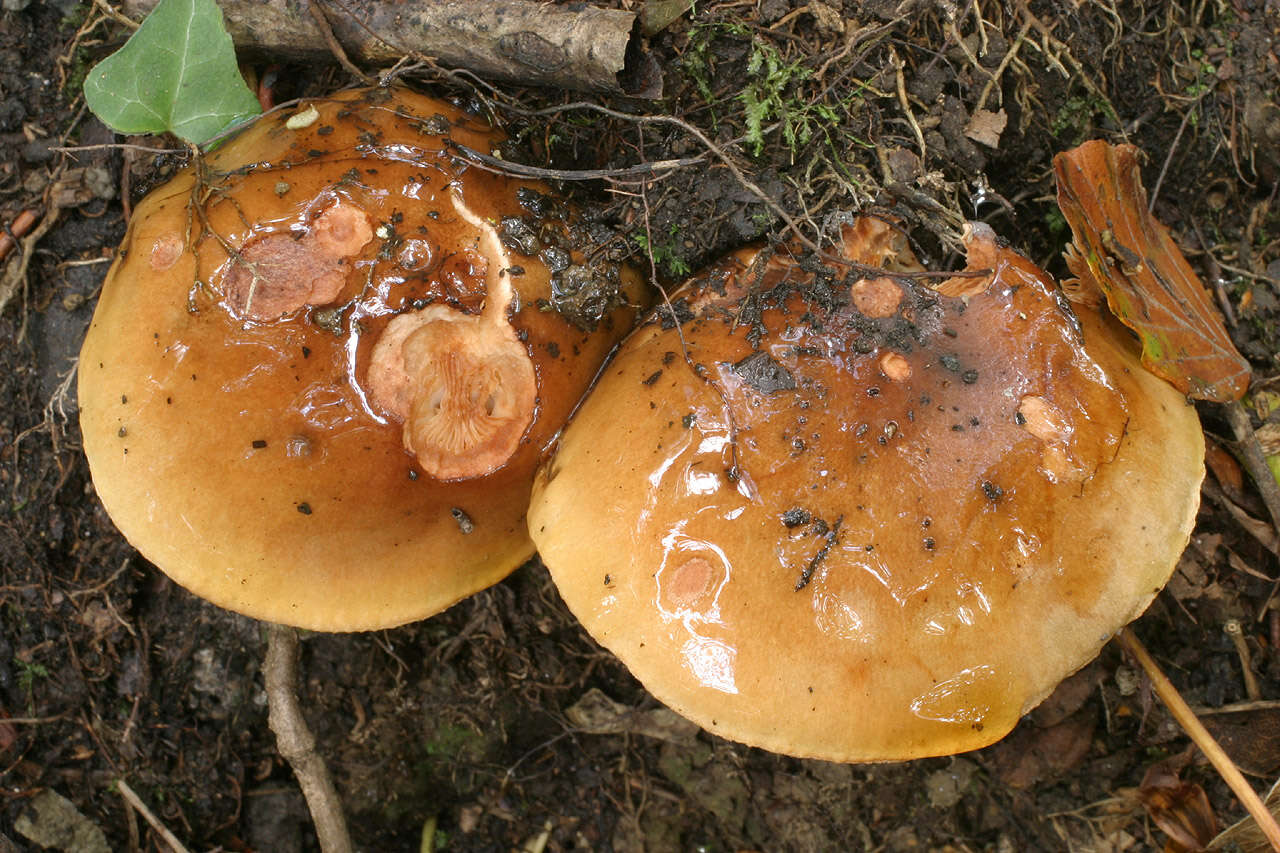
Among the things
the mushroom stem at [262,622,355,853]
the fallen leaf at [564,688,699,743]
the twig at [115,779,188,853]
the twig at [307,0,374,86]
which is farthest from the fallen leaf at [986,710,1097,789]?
the twig at [307,0,374,86]

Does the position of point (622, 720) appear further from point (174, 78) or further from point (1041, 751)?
point (174, 78)

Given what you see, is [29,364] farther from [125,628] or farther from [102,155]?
[125,628]

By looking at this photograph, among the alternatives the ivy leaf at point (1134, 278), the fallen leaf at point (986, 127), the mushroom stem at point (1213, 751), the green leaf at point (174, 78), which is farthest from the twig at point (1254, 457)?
the green leaf at point (174, 78)

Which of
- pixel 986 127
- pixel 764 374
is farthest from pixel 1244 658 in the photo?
pixel 764 374

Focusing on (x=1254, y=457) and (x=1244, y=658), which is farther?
(x=1244, y=658)

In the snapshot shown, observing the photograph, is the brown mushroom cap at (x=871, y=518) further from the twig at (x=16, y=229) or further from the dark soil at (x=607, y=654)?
the twig at (x=16, y=229)

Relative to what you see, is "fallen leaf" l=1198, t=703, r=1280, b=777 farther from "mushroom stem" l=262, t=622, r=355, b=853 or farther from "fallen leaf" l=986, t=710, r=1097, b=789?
"mushroom stem" l=262, t=622, r=355, b=853
